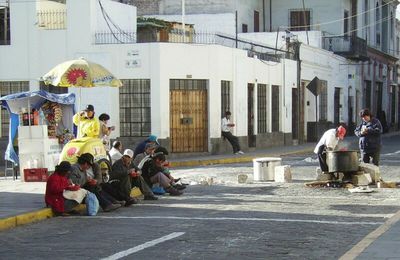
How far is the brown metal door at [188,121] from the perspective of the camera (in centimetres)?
2789

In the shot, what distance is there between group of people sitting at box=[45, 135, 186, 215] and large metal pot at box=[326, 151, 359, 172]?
136 inches

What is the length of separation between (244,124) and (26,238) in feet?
68.8

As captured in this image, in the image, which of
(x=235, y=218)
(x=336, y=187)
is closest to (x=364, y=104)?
(x=336, y=187)

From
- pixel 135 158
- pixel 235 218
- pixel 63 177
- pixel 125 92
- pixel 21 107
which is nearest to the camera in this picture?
pixel 235 218

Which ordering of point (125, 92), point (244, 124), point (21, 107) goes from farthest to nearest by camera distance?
point (244, 124) → point (125, 92) → point (21, 107)

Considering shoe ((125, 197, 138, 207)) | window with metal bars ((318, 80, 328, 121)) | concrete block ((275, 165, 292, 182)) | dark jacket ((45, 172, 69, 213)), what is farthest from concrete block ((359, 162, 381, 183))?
window with metal bars ((318, 80, 328, 121))

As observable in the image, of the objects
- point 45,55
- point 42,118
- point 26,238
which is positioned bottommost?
point 26,238

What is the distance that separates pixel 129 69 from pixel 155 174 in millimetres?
11545

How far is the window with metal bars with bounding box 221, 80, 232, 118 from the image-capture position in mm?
29634

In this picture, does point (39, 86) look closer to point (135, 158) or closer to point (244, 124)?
point (244, 124)

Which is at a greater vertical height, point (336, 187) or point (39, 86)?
point (39, 86)

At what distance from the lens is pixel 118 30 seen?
28.8 m

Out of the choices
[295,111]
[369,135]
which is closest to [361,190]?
[369,135]

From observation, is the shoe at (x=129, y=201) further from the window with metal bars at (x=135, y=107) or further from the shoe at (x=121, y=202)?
the window with metal bars at (x=135, y=107)
